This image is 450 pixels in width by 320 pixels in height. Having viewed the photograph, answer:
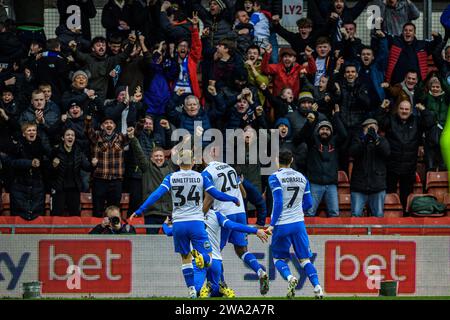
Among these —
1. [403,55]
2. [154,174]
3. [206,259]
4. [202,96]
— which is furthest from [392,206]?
[206,259]

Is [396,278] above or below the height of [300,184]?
below

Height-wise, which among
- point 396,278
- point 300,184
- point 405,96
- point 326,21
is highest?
point 326,21

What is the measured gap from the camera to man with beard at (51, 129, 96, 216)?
1873 centimetres

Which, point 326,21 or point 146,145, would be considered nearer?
point 146,145

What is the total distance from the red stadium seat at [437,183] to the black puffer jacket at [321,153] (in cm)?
176

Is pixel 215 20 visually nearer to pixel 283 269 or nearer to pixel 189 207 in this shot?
pixel 189 207

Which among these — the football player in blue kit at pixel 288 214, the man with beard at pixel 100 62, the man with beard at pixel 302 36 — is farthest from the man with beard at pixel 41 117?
the man with beard at pixel 302 36

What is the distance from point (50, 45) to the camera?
65.7ft

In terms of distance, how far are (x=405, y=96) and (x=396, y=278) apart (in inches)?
135

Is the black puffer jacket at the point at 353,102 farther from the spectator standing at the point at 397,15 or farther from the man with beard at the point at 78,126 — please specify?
the man with beard at the point at 78,126

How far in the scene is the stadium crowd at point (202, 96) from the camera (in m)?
18.8
